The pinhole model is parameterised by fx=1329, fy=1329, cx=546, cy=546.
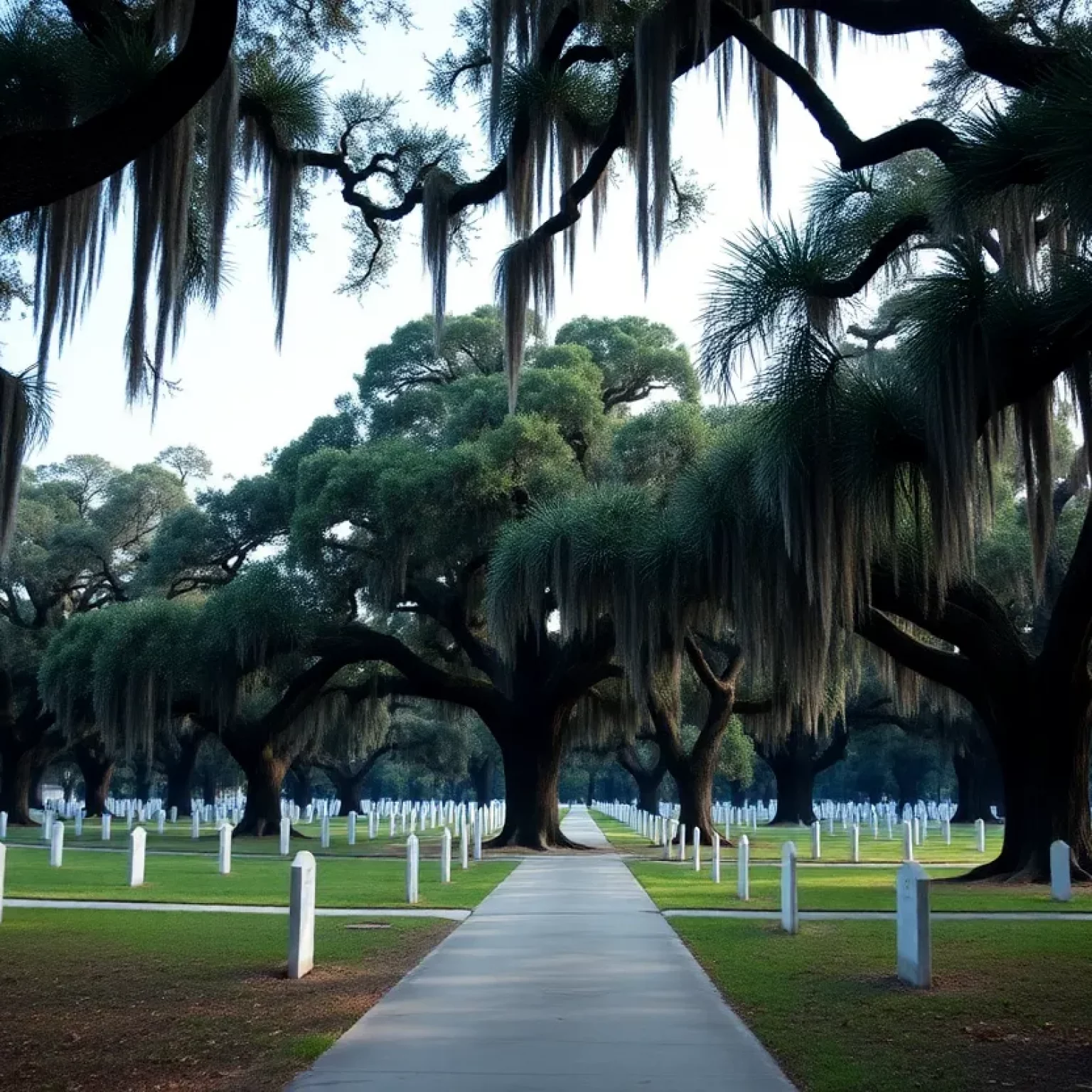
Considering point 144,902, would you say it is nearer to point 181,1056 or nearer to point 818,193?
point 181,1056

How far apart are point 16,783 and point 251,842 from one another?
16125mm

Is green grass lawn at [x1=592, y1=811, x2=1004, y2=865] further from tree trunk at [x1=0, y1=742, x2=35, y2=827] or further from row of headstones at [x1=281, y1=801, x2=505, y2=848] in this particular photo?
tree trunk at [x1=0, y1=742, x2=35, y2=827]

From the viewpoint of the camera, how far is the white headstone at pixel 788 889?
13.7 m

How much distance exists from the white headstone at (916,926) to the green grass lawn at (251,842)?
2078cm

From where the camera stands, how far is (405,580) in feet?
104

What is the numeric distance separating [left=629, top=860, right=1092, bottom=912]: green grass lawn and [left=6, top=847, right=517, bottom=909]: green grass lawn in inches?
116

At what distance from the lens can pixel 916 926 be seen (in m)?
10.2

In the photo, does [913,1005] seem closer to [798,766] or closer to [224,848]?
[224,848]

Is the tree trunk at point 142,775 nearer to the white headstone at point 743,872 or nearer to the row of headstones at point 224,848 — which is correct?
the row of headstones at point 224,848

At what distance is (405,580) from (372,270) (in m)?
15.6

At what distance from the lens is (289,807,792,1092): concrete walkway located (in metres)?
6.74

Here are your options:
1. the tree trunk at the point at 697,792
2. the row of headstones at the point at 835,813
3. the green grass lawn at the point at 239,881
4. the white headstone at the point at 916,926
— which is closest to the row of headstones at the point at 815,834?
the tree trunk at the point at 697,792

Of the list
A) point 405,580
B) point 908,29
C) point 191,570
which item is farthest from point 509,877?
point 191,570

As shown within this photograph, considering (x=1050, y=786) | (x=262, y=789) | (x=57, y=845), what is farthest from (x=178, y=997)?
(x=262, y=789)
